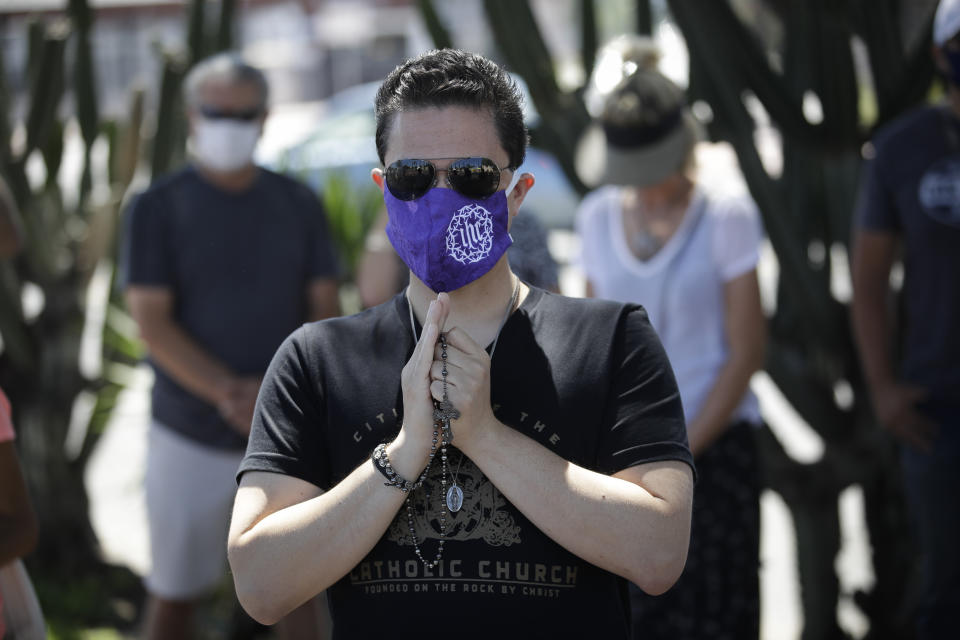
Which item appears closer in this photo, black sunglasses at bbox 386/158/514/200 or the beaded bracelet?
the beaded bracelet

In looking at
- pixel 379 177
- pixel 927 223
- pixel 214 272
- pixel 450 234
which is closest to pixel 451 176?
pixel 450 234

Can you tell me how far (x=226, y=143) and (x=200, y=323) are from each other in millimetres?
648

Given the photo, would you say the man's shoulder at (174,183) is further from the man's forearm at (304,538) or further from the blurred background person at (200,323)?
the man's forearm at (304,538)

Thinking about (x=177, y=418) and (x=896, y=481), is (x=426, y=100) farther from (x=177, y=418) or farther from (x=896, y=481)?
(x=896, y=481)

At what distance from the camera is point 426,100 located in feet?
6.31

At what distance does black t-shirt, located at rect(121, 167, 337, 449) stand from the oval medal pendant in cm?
221

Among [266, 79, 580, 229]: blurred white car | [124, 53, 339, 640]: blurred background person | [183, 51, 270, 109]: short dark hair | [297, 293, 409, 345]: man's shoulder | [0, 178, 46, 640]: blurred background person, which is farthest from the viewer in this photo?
[266, 79, 580, 229]: blurred white car

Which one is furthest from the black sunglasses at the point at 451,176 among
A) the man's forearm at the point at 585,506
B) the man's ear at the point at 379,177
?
the man's forearm at the point at 585,506

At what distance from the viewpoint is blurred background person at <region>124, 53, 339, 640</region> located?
3898 mm

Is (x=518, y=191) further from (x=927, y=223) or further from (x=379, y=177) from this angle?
(x=927, y=223)

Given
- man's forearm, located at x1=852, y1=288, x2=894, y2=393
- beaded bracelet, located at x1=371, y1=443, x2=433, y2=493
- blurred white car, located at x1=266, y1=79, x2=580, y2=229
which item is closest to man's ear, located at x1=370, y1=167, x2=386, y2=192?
beaded bracelet, located at x1=371, y1=443, x2=433, y2=493

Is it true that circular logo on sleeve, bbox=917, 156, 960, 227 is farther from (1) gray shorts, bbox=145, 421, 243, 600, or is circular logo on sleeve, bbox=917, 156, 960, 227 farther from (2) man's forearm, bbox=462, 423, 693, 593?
(1) gray shorts, bbox=145, 421, 243, 600

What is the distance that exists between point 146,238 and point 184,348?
0.40 meters

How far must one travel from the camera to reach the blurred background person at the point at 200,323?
3898 millimetres
